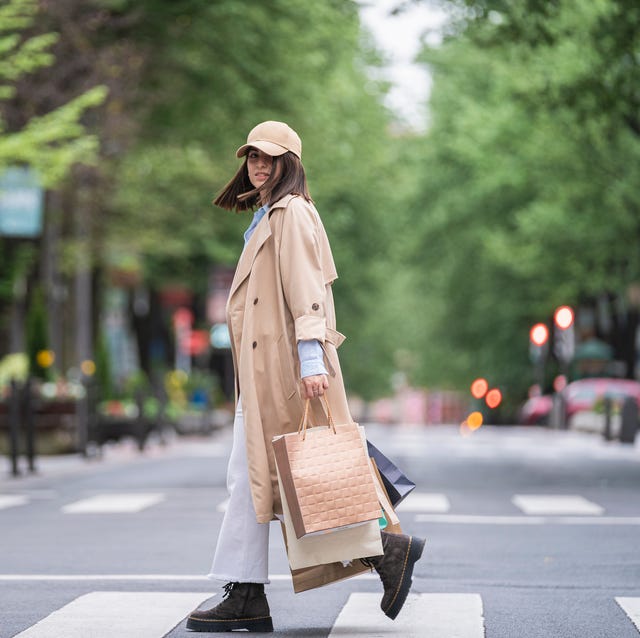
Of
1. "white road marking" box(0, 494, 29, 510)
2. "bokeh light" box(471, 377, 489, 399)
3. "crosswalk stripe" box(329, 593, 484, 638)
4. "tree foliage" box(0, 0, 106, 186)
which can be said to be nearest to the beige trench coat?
"crosswalk stripe" box(329, 593, 484, 638)

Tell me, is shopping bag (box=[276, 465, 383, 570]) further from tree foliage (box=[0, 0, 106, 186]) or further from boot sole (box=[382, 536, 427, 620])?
tree foliage (box=[0, 0, 106, 186])

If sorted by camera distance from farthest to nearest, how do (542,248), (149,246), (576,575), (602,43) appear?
1. (542,248)
2. (149,246)
3. (602,43)
4. (576,575)

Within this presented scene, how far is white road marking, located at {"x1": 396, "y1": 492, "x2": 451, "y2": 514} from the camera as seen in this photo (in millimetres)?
13078

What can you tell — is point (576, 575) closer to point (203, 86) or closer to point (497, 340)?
point (203, 86)

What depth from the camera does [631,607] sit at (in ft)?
24.0

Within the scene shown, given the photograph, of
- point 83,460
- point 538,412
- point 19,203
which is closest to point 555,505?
point 83,460

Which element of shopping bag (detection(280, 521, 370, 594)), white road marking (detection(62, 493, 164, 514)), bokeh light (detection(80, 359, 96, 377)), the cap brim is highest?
the cap brim

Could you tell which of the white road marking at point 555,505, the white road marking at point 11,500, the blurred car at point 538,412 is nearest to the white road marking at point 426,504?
the white road marking at point 555,505

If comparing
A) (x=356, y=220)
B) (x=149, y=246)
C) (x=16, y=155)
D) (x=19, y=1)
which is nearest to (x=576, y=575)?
(x=16, y=155)

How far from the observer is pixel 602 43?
22.9 metres

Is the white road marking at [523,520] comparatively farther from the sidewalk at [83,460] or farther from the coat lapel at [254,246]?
the coat lapel at [254,246]

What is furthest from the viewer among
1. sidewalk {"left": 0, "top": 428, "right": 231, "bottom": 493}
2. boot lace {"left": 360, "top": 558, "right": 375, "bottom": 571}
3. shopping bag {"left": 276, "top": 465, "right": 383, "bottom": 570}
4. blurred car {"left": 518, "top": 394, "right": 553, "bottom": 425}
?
blurred car {"left": 518, "top": 394, "right": 553, "bottom": 425}

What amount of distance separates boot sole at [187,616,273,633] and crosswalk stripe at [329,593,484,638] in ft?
0.86

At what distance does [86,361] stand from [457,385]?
31254 millimetres
